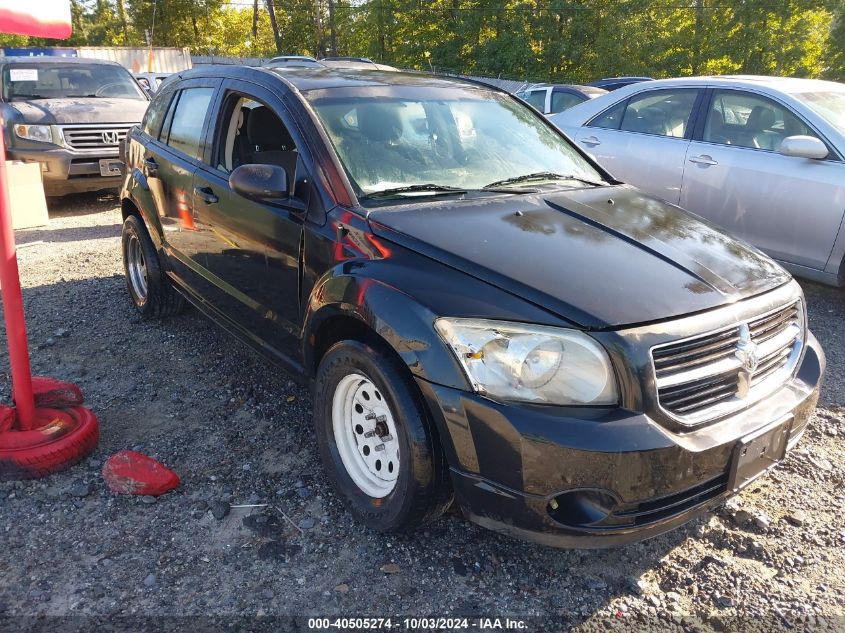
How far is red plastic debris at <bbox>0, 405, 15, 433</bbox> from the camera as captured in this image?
124 inches

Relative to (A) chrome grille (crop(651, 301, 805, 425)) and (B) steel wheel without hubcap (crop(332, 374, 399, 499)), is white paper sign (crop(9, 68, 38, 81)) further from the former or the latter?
(A) chrome grille (crop(651, 301, 805, 425))

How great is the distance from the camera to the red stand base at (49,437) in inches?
121

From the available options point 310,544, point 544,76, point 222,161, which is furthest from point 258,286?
point 544,76

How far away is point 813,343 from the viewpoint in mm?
2922

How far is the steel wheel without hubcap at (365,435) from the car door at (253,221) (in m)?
0.50

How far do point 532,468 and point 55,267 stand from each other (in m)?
5.87

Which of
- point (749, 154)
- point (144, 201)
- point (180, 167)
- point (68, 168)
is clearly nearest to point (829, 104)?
point (749, 154)

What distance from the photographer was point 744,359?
7.78 feet

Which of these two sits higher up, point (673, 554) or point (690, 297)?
point (690, 297)

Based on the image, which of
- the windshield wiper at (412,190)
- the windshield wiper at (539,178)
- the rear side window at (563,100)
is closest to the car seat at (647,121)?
the windshield wiper at (539,178)

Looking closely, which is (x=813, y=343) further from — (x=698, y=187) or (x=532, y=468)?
(x=698, y=187)

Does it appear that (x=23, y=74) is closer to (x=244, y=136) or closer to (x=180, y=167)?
(x=180, y=167)

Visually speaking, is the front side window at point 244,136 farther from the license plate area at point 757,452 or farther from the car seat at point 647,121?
the car seat at point 647,121

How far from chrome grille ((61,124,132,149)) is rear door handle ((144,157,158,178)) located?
4739mm
